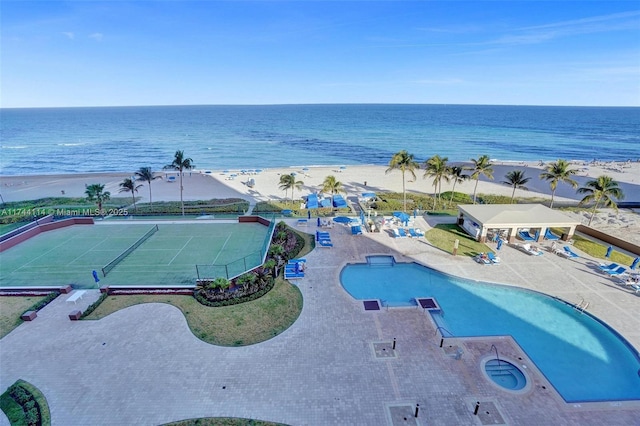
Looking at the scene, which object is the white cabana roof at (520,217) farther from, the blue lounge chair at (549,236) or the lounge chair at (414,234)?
the lounge chair at (414,234)

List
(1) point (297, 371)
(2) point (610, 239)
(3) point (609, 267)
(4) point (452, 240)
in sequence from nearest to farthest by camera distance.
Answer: (1) point (297, 371) < (3) point (609, 267) < (2) point (610, 239) < (4) point (452, 240)

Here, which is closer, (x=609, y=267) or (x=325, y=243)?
(x=609, y=267)

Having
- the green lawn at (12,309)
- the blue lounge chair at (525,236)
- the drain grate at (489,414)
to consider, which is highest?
the blue lounge chair at (525,236)

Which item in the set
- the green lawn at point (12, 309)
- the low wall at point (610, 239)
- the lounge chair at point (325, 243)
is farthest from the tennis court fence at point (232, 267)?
the low wall at point (610, 239)

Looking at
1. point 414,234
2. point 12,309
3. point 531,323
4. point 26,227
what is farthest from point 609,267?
point 26,227

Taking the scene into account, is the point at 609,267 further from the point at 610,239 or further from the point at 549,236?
the point at 610,239

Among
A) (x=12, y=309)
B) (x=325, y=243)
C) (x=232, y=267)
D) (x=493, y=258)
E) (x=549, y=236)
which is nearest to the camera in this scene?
(x=12, y=309)

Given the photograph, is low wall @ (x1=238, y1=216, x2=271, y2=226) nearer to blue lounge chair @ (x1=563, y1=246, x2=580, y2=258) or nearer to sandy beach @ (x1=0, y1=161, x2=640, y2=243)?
sandy beach @ (x1=0, y1=161, x2=640, y2=243)
